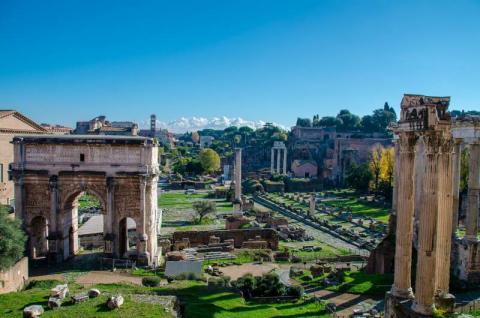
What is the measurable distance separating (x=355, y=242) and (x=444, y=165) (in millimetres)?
24195

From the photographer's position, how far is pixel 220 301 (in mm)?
16781

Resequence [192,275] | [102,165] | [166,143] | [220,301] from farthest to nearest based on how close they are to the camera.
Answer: [166,143] < [102,165] < [192,275] < [220,301]

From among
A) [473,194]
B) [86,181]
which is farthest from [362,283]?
[86,181]

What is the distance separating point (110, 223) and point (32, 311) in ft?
37.5

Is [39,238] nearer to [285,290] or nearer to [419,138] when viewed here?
[285,290]

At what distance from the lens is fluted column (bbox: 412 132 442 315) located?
10.7 m

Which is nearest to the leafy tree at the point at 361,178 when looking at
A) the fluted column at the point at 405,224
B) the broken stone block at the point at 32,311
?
the fluted column at the point at 405,224

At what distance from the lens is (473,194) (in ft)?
63.6

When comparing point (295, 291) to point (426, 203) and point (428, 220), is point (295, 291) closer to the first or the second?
point (428, 220)

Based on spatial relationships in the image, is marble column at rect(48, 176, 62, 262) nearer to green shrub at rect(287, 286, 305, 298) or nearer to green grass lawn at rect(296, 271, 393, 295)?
green shrub at rect(287, 286, 305, 298)

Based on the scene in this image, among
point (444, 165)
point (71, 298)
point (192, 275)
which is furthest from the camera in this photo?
point (192, 275)

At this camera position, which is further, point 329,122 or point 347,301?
point 329,122

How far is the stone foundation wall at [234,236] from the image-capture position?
31297 millimetres

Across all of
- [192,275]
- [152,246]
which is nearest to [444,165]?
[192,275]
